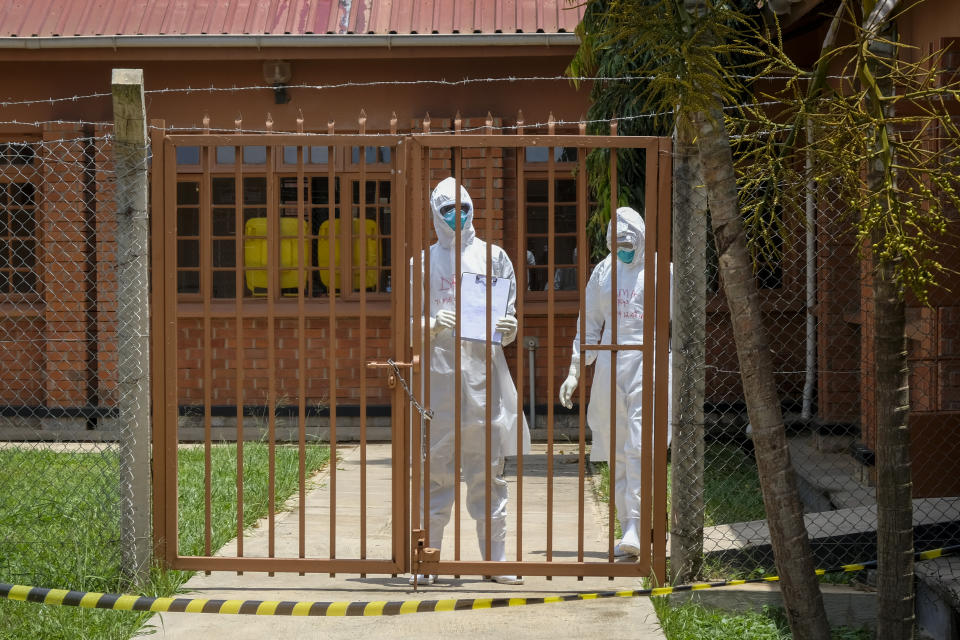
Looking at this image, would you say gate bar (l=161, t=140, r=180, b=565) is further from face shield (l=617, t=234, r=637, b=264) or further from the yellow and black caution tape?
face shield (l=617, t=234, r=637, b=264)

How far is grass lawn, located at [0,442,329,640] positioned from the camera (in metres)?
4.83

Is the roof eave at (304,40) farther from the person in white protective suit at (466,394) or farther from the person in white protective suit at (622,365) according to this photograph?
the person in white protective suit at (466,394)

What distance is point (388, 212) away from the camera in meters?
11.2

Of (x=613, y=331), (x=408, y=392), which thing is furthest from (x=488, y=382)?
(x=613, y=331)

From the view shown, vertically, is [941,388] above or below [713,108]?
below

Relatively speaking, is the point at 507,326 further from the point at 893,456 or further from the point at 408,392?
the point at 893,456

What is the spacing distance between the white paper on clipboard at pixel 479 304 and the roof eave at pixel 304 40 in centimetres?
487

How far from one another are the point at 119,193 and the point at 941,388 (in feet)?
13.5

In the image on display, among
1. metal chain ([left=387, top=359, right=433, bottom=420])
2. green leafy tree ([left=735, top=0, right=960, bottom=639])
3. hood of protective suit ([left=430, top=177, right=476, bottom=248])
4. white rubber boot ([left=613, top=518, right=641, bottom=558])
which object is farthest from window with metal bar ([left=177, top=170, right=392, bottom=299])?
green leafy tree ([left=735, top=0, right=960, bottom=639])

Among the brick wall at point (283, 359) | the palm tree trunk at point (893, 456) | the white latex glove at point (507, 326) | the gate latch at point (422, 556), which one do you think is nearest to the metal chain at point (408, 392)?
the gate latch at point (422, 556)

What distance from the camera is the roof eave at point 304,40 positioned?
406 inches

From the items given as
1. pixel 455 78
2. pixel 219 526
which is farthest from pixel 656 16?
pixel 455 78

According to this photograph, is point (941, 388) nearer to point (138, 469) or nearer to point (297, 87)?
point (138, 469)

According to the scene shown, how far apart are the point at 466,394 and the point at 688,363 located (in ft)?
3.94
